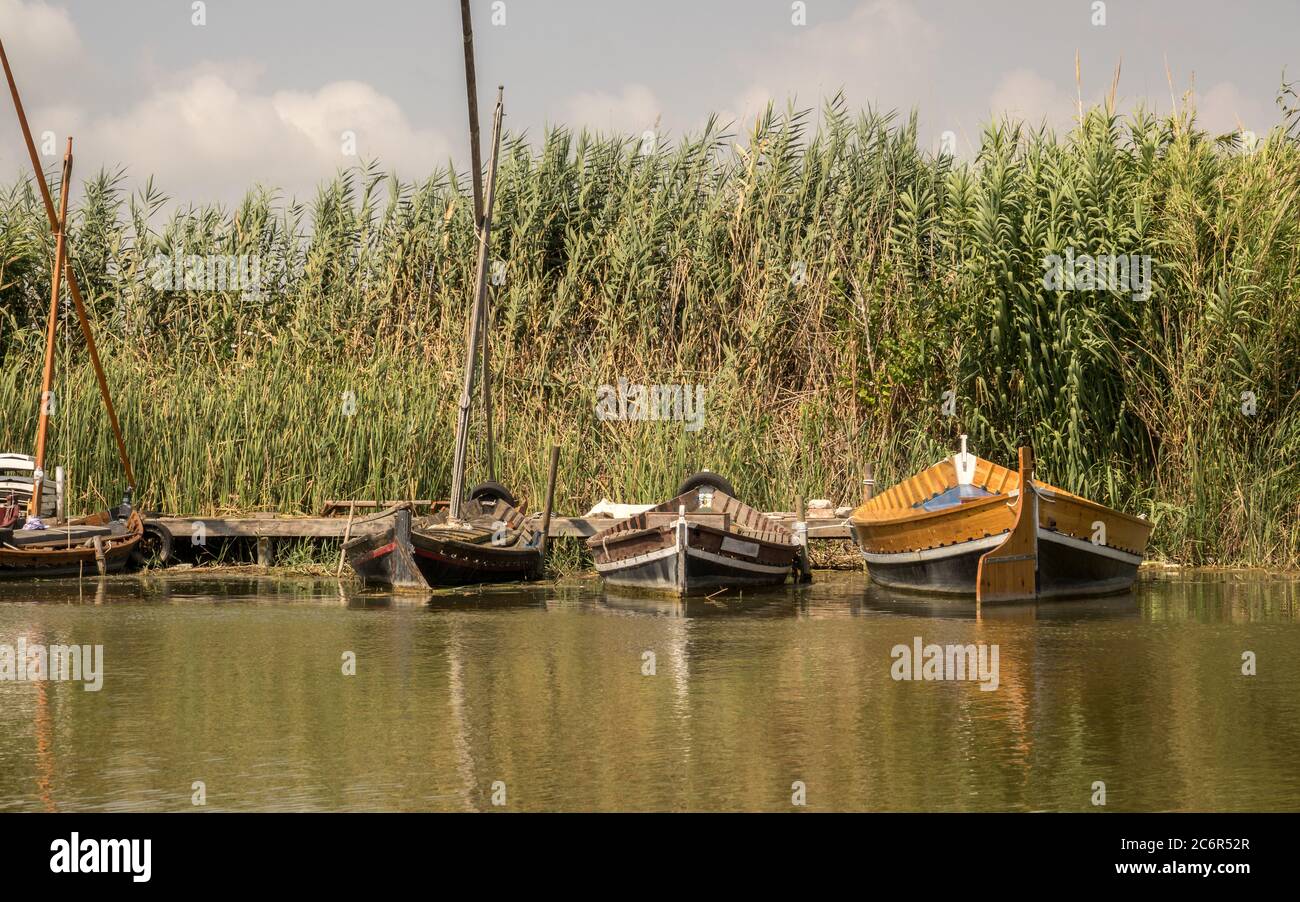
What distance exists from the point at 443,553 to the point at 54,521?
5.21 m

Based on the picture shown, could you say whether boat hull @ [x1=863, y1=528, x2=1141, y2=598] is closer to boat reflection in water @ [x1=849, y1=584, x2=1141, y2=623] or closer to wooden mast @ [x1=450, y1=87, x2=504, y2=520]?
boat reflection in water @ [x1=849, y1=584, x2=1141, y2=623]

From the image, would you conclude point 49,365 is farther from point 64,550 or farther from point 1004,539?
point 1004,539

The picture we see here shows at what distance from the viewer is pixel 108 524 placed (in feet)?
60.7

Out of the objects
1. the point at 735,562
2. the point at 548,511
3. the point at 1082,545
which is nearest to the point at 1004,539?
the point at 1082,545

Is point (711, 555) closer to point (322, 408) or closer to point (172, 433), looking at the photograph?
point (322, 408)

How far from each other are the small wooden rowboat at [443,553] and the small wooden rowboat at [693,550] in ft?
2.83

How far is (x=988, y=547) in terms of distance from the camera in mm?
15664

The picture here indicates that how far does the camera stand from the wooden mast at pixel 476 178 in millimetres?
19469

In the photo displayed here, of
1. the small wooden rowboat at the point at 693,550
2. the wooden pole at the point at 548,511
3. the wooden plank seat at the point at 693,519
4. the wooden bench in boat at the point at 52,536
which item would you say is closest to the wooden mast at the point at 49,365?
the wooden bench in boat at the point at 52,536

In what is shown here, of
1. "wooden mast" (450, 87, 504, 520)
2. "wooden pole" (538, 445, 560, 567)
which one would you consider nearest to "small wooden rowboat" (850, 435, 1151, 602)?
"wooden pole" (538, 445, 560, 567)

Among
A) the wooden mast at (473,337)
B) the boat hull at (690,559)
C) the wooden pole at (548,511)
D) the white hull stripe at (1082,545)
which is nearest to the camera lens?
the white hull stripe at (1082,545)

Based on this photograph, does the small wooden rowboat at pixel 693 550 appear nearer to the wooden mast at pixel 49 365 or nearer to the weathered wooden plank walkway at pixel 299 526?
the weathered wooden plank walkway at pixel 299 526
